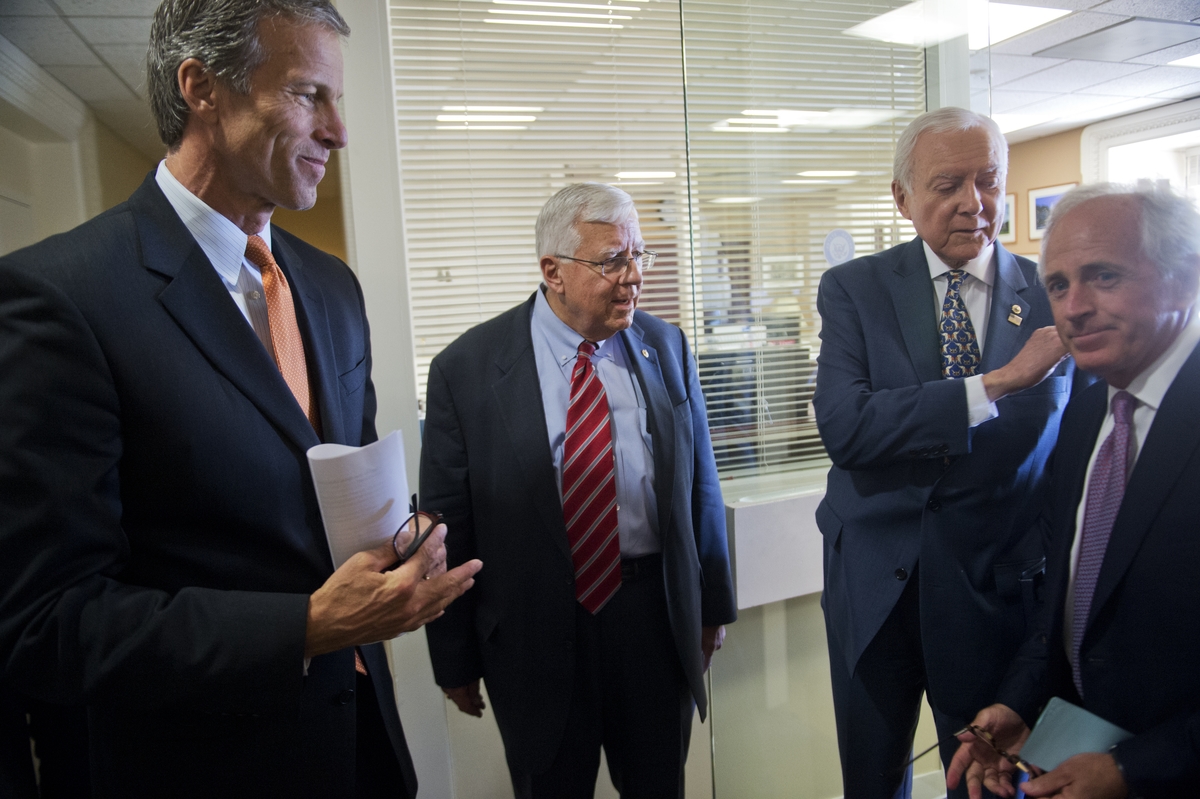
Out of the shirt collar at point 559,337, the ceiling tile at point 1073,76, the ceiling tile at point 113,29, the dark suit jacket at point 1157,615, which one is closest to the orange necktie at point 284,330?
the shirt collar at point 559,337

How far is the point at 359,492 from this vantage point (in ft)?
2.97

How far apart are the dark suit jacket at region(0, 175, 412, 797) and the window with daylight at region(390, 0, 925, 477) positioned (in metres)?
1.25

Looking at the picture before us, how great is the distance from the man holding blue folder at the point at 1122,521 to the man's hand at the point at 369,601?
0.92 m

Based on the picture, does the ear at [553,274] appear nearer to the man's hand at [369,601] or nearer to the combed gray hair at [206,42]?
the combed gray hair at [206,42]

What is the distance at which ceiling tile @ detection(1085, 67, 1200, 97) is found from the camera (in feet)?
21.0

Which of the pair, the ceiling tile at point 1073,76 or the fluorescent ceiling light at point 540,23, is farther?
the ceiling tile at point 1073,76

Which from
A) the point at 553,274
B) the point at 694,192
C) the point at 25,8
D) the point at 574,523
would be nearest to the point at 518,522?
the point at 574,523

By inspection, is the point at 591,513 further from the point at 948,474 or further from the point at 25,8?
the point at 25,8

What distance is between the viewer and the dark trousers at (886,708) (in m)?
1.54

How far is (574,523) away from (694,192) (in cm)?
117

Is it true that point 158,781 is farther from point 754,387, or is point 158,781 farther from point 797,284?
point 797,284

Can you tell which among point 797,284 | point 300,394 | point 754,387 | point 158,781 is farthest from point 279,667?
point 797,284

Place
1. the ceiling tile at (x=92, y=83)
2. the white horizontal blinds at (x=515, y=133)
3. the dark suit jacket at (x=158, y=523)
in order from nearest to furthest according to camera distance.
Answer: the dark suit jacket at (x=158, y=523)
the white horizontal blinds at (x=515, y=133)
the ceiling tile at (x=92, y=83)

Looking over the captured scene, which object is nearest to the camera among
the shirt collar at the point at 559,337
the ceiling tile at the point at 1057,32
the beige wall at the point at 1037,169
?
the shirt collar at the point at 559,337
